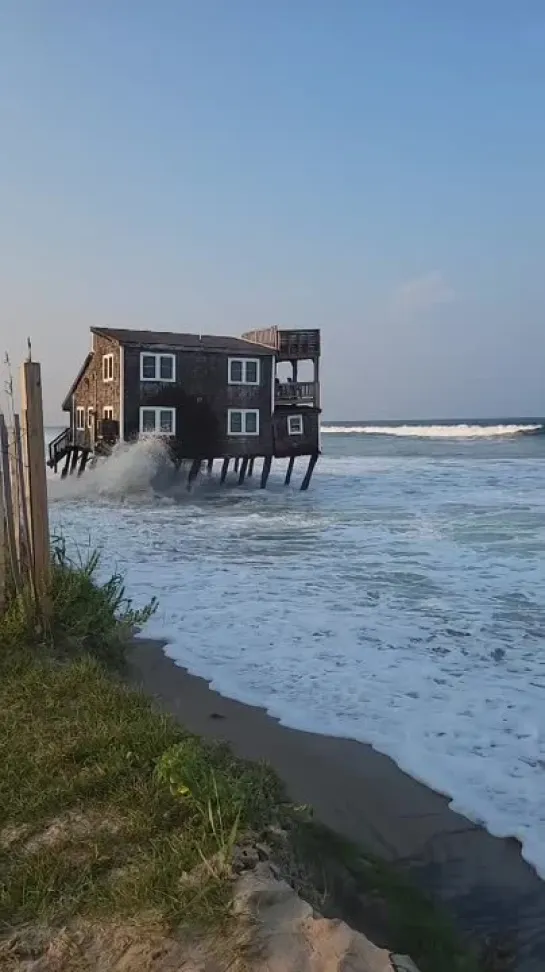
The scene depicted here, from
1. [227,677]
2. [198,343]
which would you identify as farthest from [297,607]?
[198,343]

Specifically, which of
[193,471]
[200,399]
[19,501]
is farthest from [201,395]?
[19,501]

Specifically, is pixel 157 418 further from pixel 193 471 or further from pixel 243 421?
pixel 243 421

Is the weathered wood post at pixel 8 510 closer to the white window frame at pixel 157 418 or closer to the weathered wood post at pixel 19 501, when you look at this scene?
the weathered wood post at pixel 19 501

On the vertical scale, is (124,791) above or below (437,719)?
above

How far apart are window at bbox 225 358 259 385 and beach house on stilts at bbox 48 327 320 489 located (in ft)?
0.14

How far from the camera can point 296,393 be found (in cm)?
3372

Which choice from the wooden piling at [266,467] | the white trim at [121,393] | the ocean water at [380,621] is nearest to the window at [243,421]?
the wooden piling at [266,467]

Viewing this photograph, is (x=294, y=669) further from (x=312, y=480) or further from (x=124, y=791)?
(x=312, y=480)

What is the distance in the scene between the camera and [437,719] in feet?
19.8

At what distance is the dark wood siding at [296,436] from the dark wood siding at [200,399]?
0.64 metres

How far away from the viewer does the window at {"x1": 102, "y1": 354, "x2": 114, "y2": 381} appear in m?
31.1

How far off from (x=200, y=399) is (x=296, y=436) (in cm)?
486

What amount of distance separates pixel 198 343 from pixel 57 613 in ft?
85.8

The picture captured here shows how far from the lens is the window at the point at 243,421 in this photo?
1258 inches
